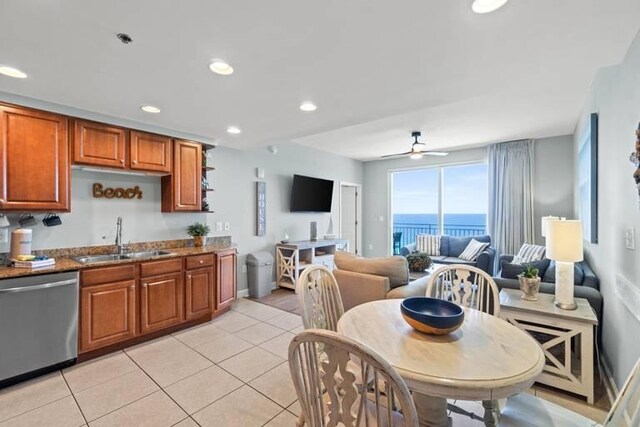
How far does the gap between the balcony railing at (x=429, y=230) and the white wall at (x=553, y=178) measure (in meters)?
1.10

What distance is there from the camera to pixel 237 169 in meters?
4.71

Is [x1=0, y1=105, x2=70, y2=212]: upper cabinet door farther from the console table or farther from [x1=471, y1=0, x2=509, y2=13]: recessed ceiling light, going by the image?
[x1=471, y1=0, x2=509, y2=13]: recessed ceiling light

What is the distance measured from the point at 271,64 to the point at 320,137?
3131 millimetres

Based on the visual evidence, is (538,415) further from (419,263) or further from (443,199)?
(443,199)

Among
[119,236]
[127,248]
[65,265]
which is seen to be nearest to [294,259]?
[127,248]

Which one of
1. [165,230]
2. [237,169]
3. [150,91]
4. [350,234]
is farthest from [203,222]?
[350,234]

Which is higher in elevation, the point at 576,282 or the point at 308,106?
the point at 308,106

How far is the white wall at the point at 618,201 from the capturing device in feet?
5.89

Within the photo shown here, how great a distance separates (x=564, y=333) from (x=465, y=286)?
0.83 m

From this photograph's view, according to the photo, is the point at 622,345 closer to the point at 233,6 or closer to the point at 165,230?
the point at 233,6

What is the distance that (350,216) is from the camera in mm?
7461

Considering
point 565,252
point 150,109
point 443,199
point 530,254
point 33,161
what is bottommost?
point 530,254

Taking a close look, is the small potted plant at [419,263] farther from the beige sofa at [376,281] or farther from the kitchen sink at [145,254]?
the kitchen sink at [145,254]

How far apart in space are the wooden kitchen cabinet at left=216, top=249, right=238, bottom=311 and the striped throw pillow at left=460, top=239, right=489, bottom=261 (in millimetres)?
4115
